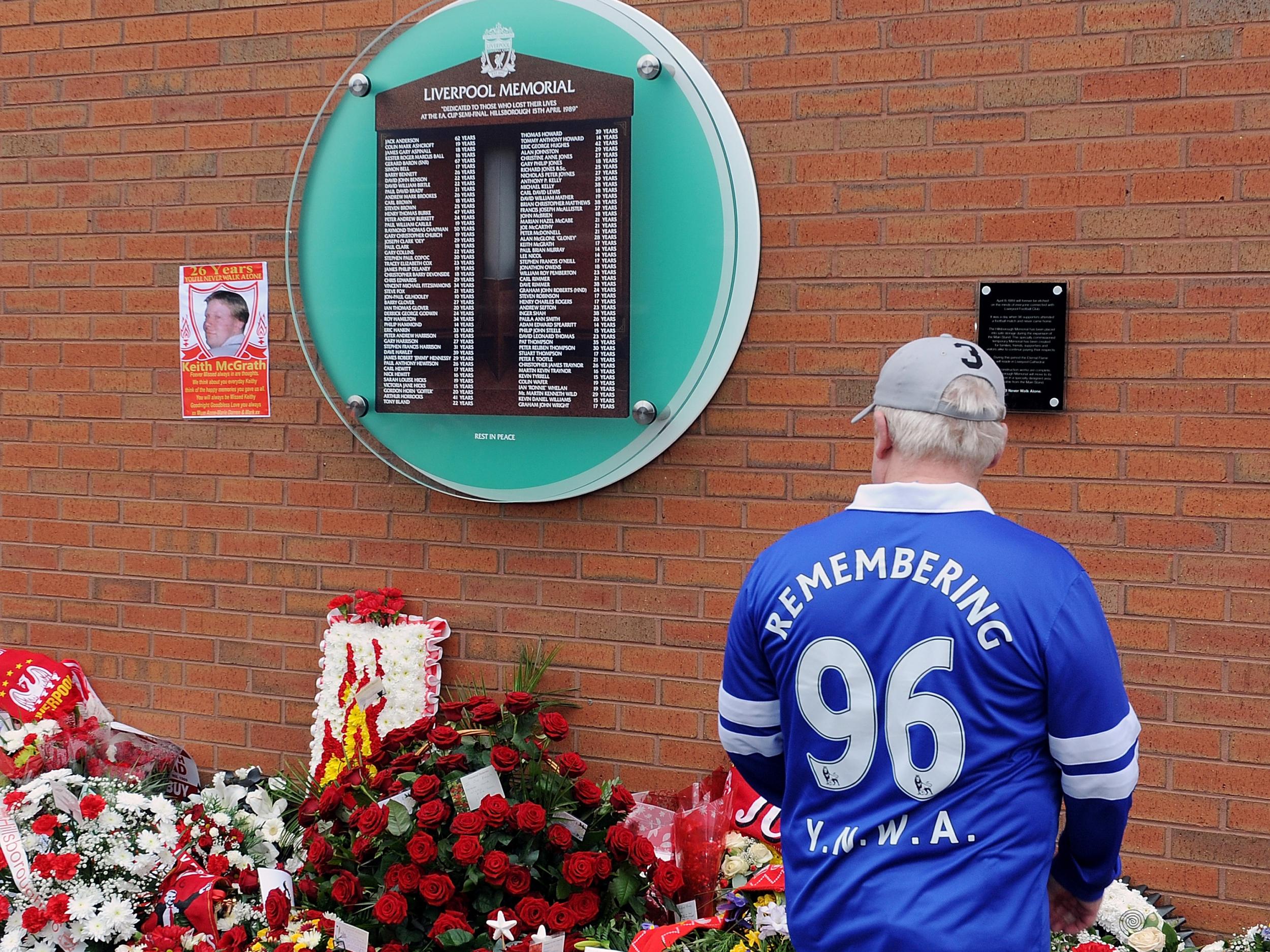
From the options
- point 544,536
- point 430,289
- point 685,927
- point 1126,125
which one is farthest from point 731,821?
point 1126,125

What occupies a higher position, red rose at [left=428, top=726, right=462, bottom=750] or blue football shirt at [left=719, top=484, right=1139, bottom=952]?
blue football shirt at [left=719, top=484, right=1139, bottom=952]

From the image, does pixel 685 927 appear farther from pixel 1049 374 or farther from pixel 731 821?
pixel 1049 374

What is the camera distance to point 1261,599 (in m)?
3.16

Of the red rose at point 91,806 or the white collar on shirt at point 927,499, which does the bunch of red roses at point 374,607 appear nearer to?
the red rose at point 91,806

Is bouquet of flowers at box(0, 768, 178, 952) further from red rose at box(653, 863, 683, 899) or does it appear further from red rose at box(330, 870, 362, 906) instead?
red rose at box(653, 863, 683, 899)

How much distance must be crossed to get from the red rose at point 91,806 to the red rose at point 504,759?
45.5 inches

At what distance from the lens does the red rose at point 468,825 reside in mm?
2959

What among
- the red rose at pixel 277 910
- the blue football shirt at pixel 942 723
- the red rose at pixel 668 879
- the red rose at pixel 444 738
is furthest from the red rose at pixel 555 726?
the blue football shirt at pixel 942 723

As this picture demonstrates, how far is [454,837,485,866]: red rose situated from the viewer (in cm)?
288

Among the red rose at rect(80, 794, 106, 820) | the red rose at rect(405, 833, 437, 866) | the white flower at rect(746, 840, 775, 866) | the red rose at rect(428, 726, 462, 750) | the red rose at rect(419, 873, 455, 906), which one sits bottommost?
the white flower at rect(746, 840, 775, 866)

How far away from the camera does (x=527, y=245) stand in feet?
12.1

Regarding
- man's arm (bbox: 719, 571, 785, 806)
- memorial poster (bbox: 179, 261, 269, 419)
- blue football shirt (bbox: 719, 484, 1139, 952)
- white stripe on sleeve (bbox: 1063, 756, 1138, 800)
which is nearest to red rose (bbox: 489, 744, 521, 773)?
man's arm (bbox: 719, 571, 785, 806)

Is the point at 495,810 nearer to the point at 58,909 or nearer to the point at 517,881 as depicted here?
the point at 517,881

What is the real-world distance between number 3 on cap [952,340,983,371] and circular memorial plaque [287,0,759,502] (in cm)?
135
